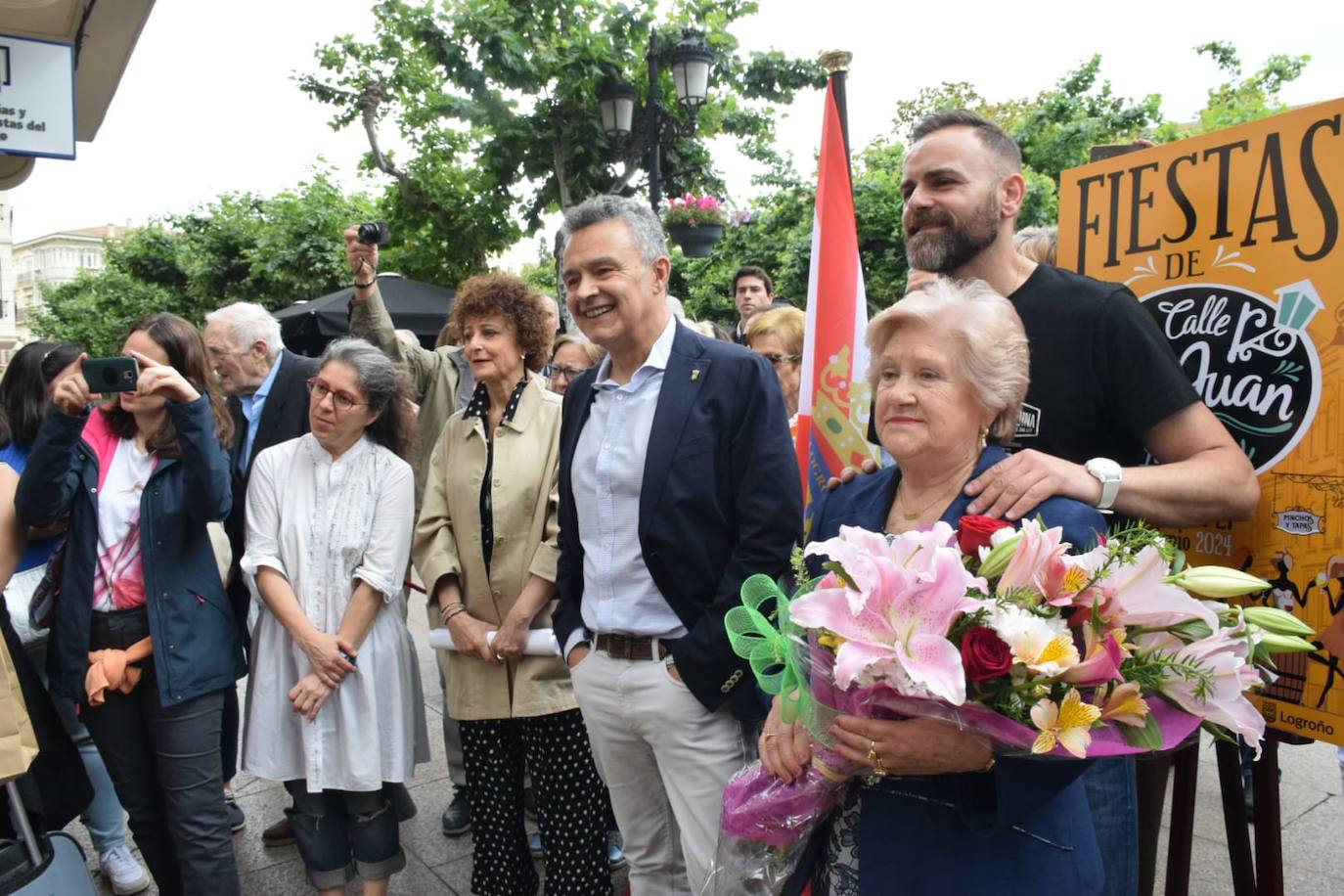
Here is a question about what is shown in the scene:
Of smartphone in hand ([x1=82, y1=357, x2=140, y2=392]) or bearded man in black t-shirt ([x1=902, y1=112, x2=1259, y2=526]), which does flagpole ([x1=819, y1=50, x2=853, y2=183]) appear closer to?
bearded man in black t-shirt ([x1=902, y1=112, x2=1259, y2=526])

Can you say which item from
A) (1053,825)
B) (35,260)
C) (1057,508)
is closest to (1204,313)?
(1057,508)

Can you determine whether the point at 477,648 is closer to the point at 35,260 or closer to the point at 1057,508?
the point at 1057,508

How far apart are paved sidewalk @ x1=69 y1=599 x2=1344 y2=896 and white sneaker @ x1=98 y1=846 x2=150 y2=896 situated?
9 centimetres

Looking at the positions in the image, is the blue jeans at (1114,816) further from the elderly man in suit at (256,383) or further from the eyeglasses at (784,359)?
the elderly man in suit at (256,383)

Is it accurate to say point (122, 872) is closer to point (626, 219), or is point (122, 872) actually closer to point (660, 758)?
point (660, 758)

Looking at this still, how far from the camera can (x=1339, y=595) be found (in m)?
2.07

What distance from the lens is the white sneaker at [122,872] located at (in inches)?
143

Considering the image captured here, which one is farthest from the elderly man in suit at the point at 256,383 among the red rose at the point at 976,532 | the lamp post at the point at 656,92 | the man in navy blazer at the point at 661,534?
the lamp post at the point at 656,92

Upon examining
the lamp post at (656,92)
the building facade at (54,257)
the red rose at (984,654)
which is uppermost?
the building facade at (54,257)

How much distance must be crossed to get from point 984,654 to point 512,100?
12.6 m

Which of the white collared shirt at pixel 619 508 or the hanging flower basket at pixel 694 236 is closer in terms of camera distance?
the white collared shirt at pixel 619 508

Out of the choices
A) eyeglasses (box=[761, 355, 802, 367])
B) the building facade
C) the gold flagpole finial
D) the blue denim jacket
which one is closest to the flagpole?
the gold flagpole finial

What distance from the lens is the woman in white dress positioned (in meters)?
3.09

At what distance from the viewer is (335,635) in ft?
10.2
